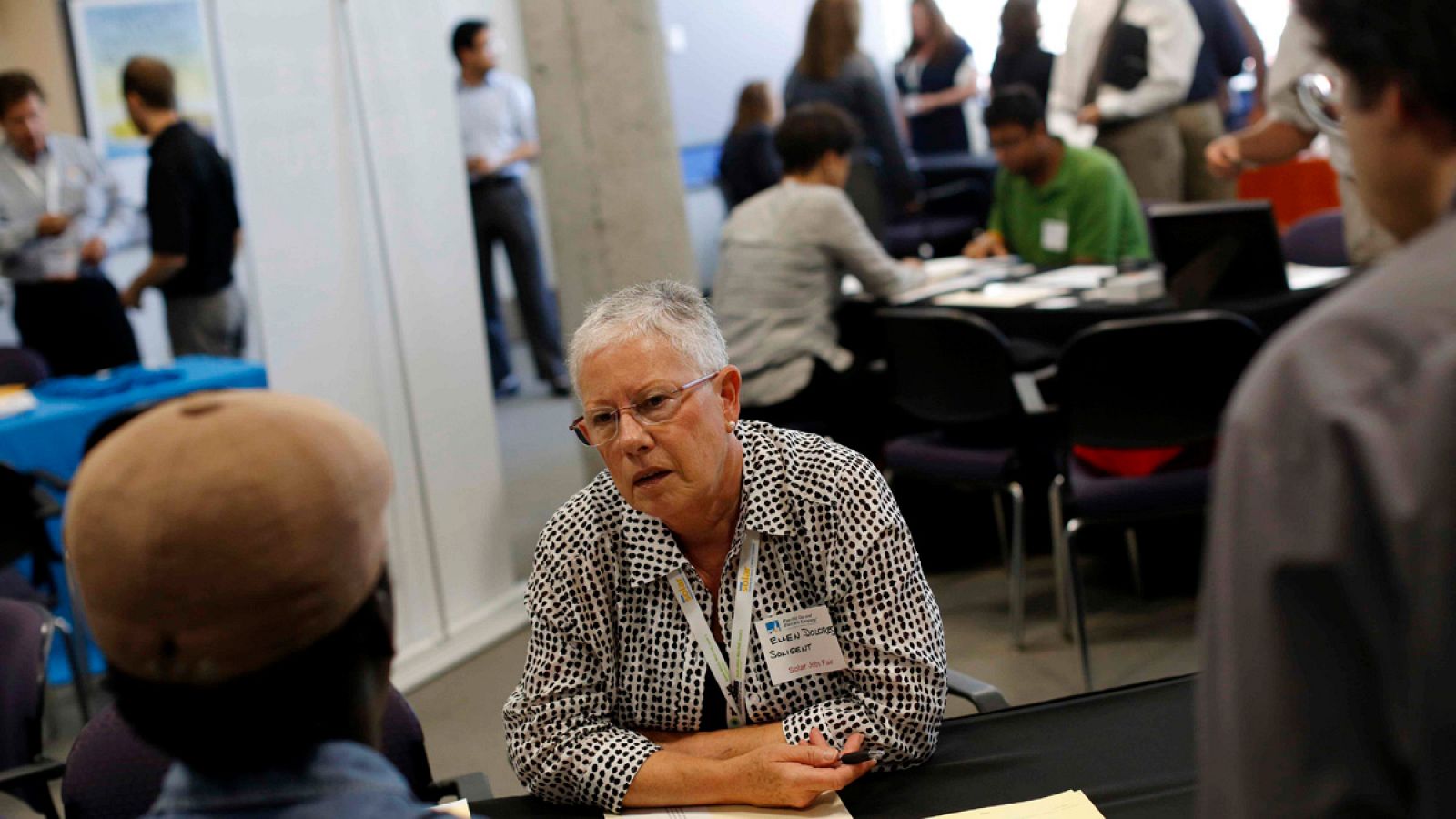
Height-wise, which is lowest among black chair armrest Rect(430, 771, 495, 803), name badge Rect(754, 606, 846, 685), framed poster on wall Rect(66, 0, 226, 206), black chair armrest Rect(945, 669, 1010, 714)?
black chair armrest Rect(945, 669, 1010, 714)

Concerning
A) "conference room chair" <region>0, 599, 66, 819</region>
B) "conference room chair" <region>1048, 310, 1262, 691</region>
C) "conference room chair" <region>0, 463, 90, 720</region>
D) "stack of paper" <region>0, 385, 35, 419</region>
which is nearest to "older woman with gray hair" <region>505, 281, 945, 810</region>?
"conference room chair" <region>0, 599, 66, 819</region>

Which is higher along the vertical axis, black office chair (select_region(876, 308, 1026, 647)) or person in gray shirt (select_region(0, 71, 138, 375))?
person in gray shirt (select_region(0, 71, 138, 375))

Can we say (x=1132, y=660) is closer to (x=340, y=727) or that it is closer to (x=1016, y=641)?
(x=1016, y=641)

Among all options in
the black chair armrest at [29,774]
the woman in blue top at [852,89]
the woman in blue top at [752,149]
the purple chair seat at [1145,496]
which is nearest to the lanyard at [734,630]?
the black chair armrest at [29,774]

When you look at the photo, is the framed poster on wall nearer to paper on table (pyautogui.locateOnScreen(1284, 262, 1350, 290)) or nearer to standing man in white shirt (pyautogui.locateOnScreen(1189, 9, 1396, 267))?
standing man in white shirt (pyautogui.locateOnScreen(1189, 9, 1396, 267))

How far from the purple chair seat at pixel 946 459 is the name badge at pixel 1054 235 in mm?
1228

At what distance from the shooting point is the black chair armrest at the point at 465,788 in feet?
6.18

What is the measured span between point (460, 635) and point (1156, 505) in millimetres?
2117

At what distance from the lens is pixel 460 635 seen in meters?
4.23

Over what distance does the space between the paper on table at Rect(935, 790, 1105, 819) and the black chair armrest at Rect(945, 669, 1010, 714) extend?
447 millimetres

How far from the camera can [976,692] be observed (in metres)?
2.06

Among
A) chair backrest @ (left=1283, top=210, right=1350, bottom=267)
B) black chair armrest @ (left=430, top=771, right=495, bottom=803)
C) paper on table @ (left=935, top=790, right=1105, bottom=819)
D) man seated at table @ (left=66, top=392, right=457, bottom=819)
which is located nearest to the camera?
man seated at table @ (left=66, top=392, right=457, bottom=819)

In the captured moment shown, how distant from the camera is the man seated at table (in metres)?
0.87

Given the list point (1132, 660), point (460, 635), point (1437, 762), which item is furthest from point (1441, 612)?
point (460, 635)
